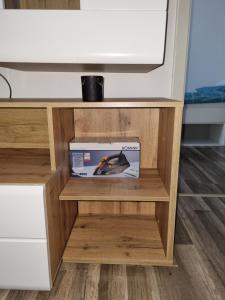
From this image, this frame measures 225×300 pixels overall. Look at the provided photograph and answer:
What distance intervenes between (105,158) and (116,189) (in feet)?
0.54

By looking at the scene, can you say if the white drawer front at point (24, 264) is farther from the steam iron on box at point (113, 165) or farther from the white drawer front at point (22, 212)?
the steam iron on box at point (113, 165)

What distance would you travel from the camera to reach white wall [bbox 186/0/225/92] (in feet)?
10.9

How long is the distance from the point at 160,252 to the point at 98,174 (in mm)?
478

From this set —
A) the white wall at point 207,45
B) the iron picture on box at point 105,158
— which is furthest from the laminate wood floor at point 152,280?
the white wall at point 207,45

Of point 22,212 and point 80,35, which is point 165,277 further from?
point 80,35

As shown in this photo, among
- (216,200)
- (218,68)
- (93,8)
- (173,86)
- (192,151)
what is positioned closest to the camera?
(93,8)

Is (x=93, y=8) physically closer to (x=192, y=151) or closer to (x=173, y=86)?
(x=173, y=86)

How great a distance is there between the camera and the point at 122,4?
776 mm

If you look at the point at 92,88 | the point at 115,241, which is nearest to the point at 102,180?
the point at 115,241

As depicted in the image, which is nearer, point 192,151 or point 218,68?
point 192,151

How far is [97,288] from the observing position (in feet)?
3.23

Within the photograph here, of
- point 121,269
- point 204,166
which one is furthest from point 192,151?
point 121,269

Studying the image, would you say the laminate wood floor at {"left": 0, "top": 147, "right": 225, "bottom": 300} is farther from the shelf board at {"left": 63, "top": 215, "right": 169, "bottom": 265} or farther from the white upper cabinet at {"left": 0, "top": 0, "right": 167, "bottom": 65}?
the white upper cabinet at {"left": 0, "top": 0, "right": 167, "bottom": 65}

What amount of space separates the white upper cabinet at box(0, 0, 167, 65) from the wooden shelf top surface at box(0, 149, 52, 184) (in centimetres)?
43
